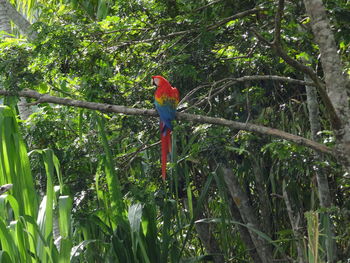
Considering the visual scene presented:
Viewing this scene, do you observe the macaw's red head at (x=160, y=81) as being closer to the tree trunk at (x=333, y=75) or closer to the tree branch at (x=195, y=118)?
the tree branch at (x=195, y=118)

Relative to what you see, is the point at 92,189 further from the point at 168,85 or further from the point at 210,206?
the point at 210,206

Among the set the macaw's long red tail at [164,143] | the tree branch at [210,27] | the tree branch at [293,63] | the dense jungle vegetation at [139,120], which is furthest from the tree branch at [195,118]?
the tree branch at [210,27]

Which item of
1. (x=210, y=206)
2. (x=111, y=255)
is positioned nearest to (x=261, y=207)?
(x=210, y=206)

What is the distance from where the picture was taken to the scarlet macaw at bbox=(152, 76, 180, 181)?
323cm

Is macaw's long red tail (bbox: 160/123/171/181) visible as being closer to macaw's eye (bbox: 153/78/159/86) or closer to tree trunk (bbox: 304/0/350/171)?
macaw's eye (bbox: 153/78/159/86)

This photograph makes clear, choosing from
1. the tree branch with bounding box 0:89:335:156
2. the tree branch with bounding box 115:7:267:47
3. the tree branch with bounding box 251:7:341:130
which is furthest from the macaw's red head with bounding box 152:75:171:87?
the tree branch with bounding box 251:7:341:130

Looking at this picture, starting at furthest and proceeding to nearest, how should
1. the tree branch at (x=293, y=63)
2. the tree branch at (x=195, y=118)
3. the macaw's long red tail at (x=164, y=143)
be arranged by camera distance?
the macaw's long red tail at (x=164, y=143) → the tree branch at (x=195, y=118) → the tree branch at (x=293, y=63)

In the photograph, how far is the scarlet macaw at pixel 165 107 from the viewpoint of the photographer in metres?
3.23

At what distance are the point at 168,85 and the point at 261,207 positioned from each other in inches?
59.3

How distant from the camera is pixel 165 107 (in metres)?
3.24

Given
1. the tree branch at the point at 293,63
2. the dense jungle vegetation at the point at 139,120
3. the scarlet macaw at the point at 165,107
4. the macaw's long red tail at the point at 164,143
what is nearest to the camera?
the tree branch at the point at 293,63

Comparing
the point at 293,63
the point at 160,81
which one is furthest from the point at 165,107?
the point at 293,63

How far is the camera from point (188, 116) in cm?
296

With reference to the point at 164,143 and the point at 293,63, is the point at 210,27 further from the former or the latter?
the point at 293,63
